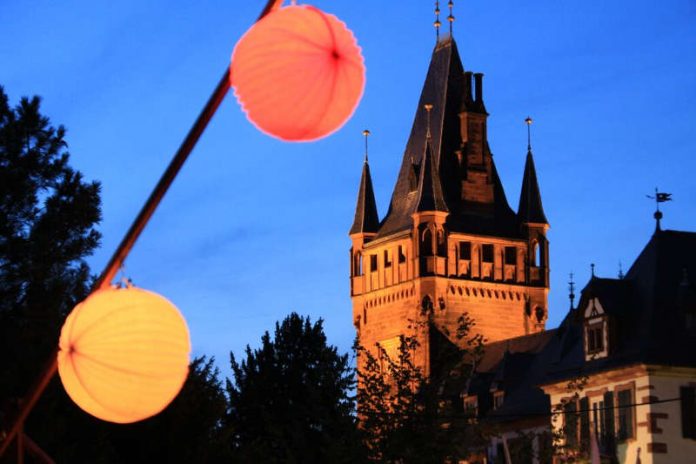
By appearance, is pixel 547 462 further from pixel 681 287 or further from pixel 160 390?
pixel 160 390

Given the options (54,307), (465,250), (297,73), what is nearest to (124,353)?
(297,73)

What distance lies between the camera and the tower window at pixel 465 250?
107 metres

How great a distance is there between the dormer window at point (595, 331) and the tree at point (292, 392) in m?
8.78

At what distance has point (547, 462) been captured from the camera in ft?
168

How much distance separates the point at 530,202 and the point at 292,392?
53.4 meters

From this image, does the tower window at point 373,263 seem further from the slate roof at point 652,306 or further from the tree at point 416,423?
the tree at point 416,423

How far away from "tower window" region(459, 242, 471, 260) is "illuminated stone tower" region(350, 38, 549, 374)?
2.5 inches

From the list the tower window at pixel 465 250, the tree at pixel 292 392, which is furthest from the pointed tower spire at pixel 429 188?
the tree at pixel 292 392

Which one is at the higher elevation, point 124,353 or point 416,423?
point 416,423

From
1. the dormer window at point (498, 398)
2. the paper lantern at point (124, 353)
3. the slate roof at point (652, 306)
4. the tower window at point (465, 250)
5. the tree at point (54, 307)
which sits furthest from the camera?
the tower window at point (465, 250)

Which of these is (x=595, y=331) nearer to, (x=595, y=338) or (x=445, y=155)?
(x=595, y=338)

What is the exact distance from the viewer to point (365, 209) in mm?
110750

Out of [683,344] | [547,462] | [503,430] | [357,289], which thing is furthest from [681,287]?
[357,289]

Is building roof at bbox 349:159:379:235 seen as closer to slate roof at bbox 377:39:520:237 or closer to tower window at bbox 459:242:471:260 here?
slate roof at bbox 377:39:520:237
